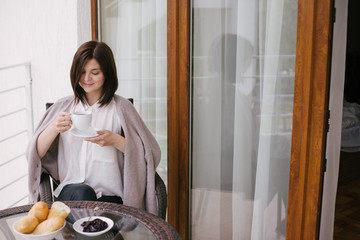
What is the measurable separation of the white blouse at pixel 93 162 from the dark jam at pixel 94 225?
21.1 inches

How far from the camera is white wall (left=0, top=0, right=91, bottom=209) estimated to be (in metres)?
2.72

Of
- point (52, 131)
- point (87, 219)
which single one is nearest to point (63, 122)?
point (52, 131)

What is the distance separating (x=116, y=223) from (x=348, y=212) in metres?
2.25

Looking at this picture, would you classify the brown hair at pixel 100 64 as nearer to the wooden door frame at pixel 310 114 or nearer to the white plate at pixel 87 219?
the white plate at pixel 87 219

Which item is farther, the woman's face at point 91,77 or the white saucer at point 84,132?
the woman's face at point 91,77

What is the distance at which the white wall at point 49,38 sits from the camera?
8.88 feet

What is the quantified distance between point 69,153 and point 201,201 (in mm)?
758

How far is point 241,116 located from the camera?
2047 mm

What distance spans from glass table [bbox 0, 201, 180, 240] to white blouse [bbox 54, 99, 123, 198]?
1.07ft

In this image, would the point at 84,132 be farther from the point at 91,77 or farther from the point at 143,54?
the point at 143,54

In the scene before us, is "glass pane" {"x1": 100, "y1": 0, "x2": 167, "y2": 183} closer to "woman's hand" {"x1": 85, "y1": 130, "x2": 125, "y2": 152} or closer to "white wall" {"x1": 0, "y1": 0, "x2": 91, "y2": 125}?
"white wall" {"x1": 0, "y1": 0, "x2": 91, "y2": 125}

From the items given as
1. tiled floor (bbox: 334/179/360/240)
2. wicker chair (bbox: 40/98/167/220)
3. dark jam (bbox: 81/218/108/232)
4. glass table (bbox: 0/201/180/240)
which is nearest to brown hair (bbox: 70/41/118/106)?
wicker chair (bbox: 40/98/167/220)

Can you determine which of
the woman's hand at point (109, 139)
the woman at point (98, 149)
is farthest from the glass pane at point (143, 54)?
the woman's hand at point (109, 139)

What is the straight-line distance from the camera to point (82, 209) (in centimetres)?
162
